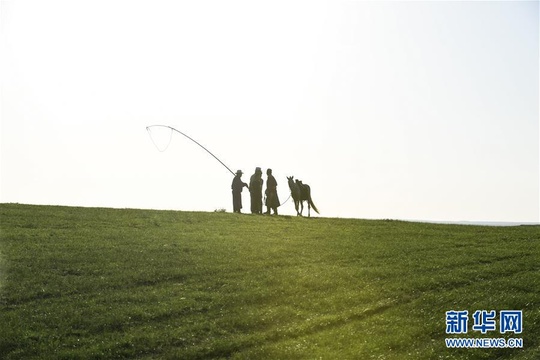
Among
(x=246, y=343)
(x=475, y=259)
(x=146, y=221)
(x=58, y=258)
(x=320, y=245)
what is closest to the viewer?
(x=246, y=343)

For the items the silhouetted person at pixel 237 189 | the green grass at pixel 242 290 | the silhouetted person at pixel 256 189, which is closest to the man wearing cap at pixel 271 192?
the silhouetted person at pixel 256 189

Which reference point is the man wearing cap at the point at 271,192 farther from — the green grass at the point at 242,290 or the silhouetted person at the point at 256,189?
the green grass at the point at 242,290

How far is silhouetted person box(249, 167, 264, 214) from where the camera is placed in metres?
45.7

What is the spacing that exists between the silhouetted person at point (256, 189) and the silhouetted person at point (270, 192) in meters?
0.54

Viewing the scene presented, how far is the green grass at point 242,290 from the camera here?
1683 cm

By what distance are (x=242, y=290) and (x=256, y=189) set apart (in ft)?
80.3

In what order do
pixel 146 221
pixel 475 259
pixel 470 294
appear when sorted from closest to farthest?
1. pixel 470 294
2. pixel 475 259
3. pixel 146 221

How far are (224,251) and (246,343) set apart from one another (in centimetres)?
1029

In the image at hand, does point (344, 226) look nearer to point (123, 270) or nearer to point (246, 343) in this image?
point (123, 270)

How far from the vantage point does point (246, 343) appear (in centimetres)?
1689

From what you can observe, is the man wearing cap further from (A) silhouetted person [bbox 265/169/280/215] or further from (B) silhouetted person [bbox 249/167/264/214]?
(B) silhouetted person [bbox 249/167/264/214]

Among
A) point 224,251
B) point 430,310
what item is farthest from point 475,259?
point 224,251

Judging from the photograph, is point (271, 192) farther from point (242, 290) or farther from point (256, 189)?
point (242, 290)

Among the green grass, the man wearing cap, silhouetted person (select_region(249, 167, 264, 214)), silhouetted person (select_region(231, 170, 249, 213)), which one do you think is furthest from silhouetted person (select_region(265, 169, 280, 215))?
the green grass
